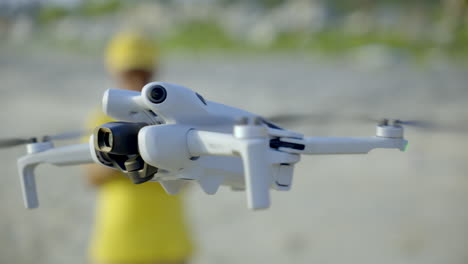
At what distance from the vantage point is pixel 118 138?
266 mm

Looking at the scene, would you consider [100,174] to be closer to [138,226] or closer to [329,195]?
[138,226]

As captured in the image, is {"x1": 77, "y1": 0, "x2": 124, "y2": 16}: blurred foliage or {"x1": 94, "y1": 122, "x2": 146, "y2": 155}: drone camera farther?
{"x1": 77, "y1": 0, "x2": 124, "y2": 16}: blurred foliage

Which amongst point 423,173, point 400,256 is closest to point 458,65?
point 423,173

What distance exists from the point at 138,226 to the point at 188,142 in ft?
1.53

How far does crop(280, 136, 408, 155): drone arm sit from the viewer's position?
0.28 meters

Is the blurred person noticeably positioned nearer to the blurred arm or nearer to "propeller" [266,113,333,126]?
the blurred arm

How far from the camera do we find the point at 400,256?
113 centimetres

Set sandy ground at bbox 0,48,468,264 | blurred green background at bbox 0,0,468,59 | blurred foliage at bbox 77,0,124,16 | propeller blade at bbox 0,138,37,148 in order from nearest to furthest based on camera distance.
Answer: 1. propeller blade at bbox 0,138,37,148
2. sandy ground at bbox 0,48,468,264
3. blurred green background at bbox 0,0,468,59
4. blurred foliage at bbox 77,0,124,16

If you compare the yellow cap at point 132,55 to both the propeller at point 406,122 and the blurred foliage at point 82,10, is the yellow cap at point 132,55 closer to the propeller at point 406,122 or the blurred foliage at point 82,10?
the propeller at point 406,122

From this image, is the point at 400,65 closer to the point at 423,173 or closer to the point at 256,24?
the point at 423,173

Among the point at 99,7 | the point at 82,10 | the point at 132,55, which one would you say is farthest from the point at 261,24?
the point at 132,55

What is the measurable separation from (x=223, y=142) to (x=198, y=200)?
125cm

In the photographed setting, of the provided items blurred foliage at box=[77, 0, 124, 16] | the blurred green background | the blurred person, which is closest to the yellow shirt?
the blurred person

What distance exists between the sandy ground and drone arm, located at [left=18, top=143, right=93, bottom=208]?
0.84m
